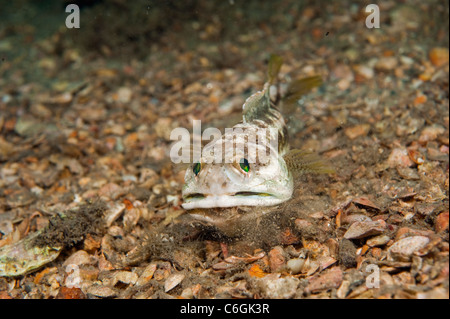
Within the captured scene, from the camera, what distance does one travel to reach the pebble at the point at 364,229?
10.2 ft

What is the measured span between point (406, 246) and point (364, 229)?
16.1 inches

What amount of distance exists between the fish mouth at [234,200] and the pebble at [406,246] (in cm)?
103

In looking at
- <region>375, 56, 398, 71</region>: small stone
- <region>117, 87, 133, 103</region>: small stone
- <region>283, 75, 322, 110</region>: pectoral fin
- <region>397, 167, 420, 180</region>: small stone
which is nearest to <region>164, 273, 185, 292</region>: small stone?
<region>397, 167, 420, 180</region>: small stone

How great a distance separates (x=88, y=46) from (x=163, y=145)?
4.07m

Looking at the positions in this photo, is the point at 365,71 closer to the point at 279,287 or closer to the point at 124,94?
the point at 124,94

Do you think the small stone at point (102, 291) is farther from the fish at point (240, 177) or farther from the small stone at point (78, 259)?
the fish at point (240, 177)

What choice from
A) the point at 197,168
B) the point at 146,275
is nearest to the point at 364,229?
the point at 197,168

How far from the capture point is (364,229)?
317cm

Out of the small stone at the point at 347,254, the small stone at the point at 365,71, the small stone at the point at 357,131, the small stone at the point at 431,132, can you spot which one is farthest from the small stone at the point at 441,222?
the small stone at the point at 365,71

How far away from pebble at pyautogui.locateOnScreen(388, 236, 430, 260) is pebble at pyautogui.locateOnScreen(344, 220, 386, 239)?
22cm

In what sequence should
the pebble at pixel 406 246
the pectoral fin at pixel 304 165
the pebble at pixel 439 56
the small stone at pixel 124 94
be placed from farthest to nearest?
the small stone at pixel 124 94 → the pebble at pixel 439 56 → the pectoral fin at pixel 304 165 → the pebble at pixel 406 246

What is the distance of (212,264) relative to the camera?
11.0 ft
